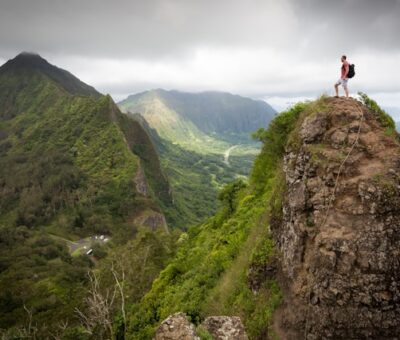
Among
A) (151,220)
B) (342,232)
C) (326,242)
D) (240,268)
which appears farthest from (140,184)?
(342,232)

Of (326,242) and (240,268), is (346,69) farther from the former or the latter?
(240,268)

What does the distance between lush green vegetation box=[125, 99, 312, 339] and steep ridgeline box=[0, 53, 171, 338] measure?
36201 mm

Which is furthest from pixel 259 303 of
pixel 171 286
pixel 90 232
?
pixel 90 232

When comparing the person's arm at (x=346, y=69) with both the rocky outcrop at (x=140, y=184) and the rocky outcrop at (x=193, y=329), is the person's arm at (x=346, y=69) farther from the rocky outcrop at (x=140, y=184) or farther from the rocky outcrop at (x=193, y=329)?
the rocky outcrop at (x=140, y=184)

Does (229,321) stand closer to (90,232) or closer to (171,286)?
(171,286)

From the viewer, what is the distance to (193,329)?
1073 centimetres

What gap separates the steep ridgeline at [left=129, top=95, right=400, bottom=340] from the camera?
45.4 ft

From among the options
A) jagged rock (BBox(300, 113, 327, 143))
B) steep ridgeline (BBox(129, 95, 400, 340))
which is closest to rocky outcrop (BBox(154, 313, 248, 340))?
steep ridgeline (BBox(129, 95, 400, 340))

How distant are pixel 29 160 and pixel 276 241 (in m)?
177

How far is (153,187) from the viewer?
175 metres

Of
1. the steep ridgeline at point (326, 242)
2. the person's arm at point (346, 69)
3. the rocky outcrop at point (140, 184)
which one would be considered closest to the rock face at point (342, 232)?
the steep ridgeline at point (326, 242)

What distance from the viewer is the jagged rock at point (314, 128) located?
1747 cm

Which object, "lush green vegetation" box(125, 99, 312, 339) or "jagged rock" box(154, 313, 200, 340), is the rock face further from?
"jagged rock" box(154, 313, 200, 340)

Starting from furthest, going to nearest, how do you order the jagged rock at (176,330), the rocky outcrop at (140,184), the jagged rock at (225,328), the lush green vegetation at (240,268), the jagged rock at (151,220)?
the rocky outcrop at (140,184) → the jagged rock at (151,220) → the lush green vegetation at (240,268) → the jagged rock at (225,328) → the jagged rock at (176,330)
